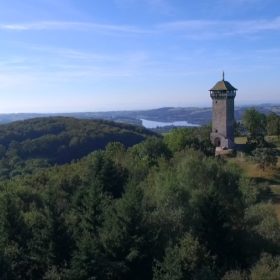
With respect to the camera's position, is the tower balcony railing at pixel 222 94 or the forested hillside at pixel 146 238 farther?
the tower balcony railing at pixel 222 94

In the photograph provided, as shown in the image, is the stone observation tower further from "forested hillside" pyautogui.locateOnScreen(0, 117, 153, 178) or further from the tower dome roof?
"forested hillside" pyautogui.locateOnScreen(0, 117, 153, 178)

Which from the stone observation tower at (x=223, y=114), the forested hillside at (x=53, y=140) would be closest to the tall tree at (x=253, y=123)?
the stone observation tower at (x=223, y=114)

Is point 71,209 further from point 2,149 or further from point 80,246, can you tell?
point 2,149

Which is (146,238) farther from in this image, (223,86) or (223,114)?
(223,86)

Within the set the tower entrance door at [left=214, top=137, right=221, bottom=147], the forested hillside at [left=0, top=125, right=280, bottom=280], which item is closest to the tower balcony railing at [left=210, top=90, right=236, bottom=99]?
the tower entrance door at [left=214, top=137, right=221, bottom=147]

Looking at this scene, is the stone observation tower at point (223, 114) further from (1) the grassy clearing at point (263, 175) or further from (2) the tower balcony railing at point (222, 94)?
(1) the grassy clearing at point (263, 175)

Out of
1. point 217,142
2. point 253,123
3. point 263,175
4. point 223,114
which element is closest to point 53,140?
point 253,123
